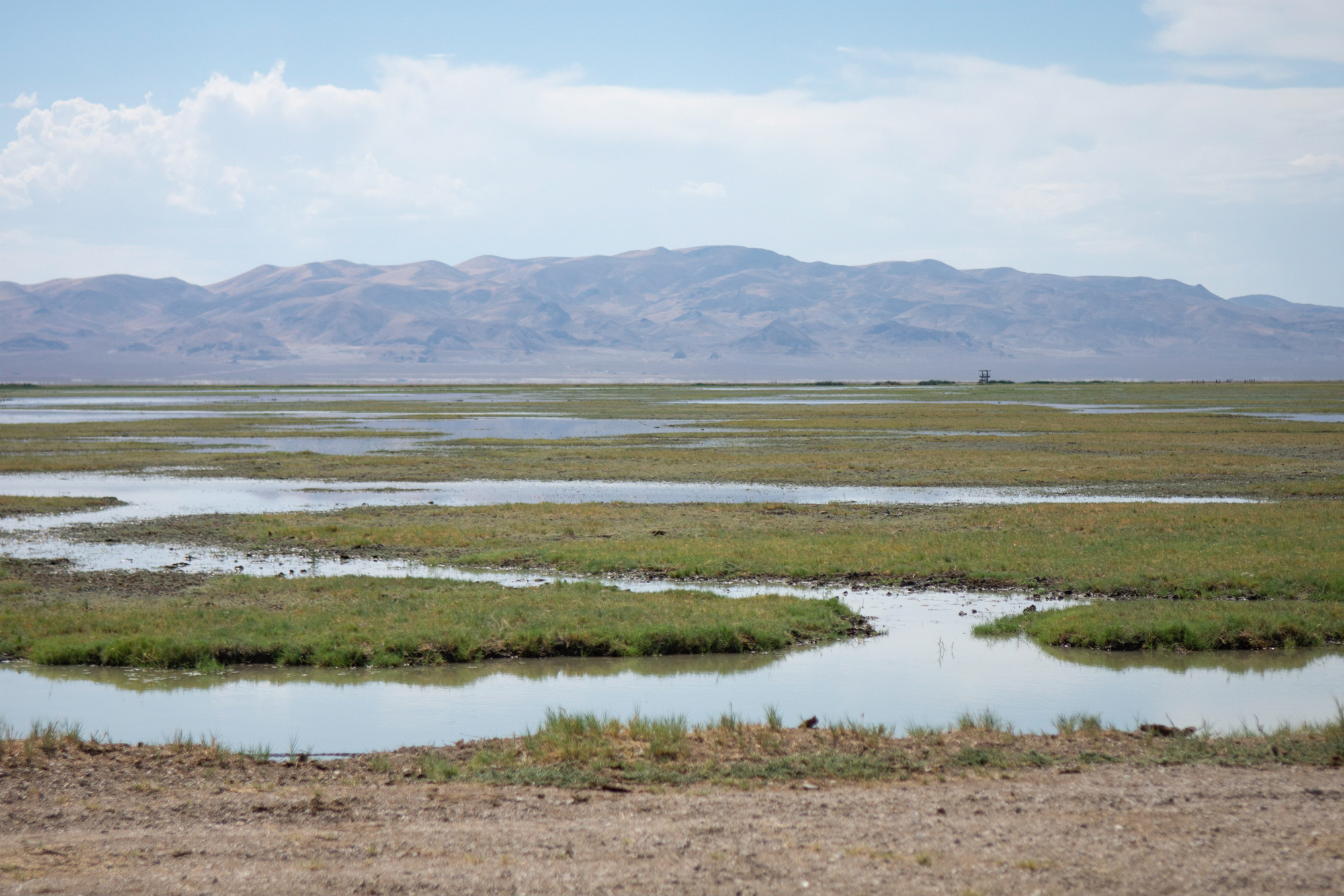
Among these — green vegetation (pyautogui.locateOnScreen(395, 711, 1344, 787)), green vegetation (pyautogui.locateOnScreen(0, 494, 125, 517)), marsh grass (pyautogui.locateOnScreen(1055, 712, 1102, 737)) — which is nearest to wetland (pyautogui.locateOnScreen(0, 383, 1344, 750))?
green vegetation (pyautogui.locateOnScreen(0, 494, 125, 517))

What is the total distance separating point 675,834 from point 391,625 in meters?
9.78

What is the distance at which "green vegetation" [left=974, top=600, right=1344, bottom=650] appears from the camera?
17.0 meters

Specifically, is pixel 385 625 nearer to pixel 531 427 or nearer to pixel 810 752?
pixel 810 752

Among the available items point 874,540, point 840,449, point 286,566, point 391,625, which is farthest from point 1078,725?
point 840,449

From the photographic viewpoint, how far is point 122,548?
26.0 m

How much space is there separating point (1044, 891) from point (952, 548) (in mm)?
17073

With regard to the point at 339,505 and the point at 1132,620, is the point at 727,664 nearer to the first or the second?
the point at 1132,620

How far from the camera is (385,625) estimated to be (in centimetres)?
1766

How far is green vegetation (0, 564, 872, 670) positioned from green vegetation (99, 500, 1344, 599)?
11.9ft

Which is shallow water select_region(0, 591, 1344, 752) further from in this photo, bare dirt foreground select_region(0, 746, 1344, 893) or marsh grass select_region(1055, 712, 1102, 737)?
bare dirt foreground select_region(0, 746, 1344, 893)

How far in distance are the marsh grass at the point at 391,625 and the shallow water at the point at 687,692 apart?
356mm

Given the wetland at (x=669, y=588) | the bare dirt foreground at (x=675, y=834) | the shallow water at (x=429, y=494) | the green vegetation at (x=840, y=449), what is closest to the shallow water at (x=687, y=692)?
the wetland at (x=669, y=588)

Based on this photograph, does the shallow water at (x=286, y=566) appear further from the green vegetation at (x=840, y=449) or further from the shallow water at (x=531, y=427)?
the shallow water at (x=531, y=427)

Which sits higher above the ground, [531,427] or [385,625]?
[531,427]
